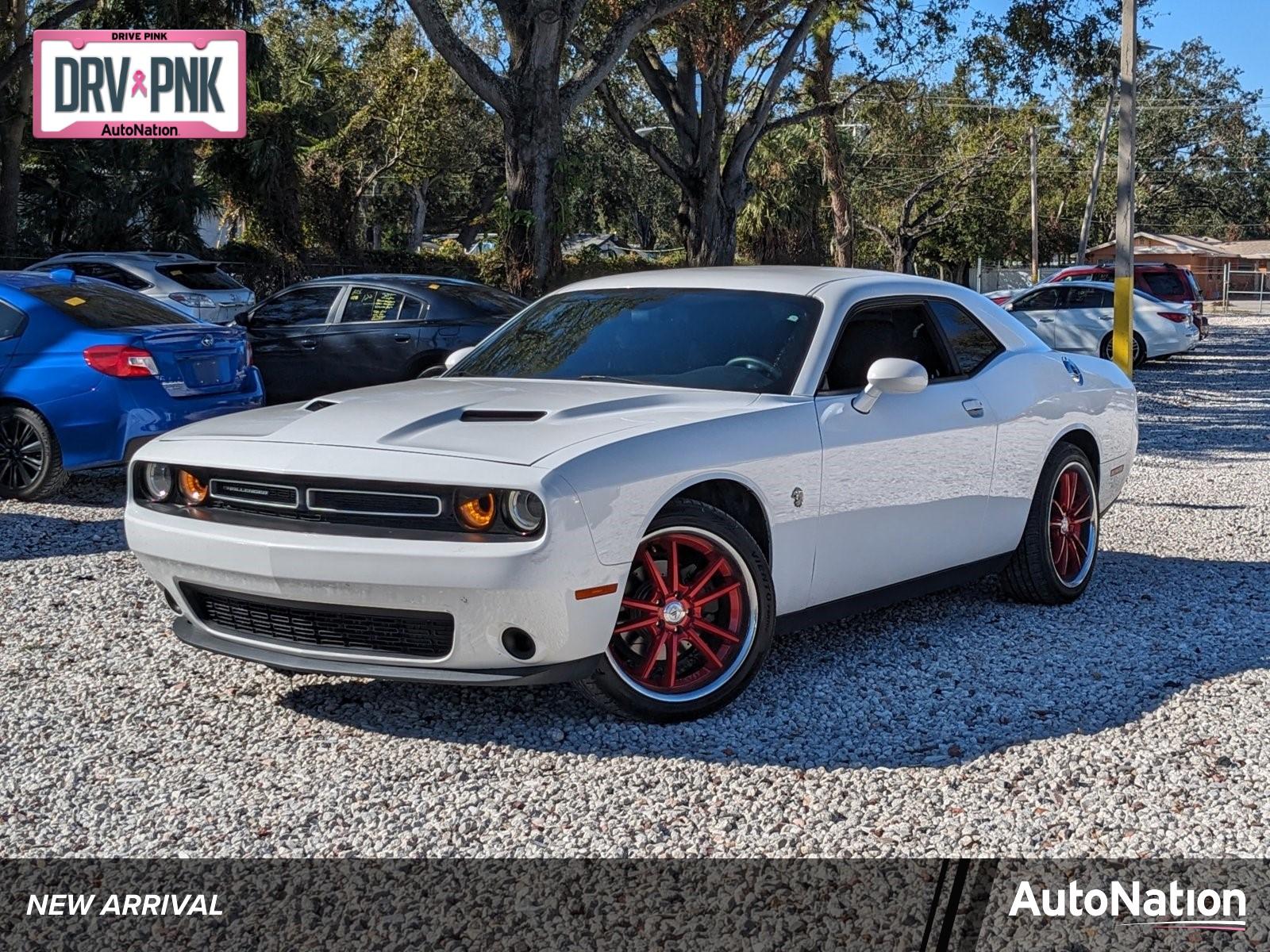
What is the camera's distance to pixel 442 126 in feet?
147

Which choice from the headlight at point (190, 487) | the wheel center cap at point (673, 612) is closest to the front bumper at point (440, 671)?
the wheel center cap at point (673, 612)

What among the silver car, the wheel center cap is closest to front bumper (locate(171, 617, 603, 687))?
the wheel center cap

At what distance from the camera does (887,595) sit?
5.62 metres

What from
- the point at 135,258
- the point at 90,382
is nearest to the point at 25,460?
the point at 90,382

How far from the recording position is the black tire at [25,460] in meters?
9.45

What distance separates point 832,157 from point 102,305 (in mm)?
26785

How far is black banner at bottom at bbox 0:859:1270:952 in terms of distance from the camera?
326 centimetres

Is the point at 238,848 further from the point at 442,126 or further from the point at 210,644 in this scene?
the point at 442,126

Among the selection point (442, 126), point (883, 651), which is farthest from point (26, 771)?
point (442, 126)

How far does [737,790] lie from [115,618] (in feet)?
11.2

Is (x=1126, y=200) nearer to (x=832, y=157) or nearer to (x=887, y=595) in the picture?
(x=887, y=595)

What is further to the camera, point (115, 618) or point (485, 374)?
point (115, 618)

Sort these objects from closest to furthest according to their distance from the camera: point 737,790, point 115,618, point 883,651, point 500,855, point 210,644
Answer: point 500,855 < point 737,790 < point 210,644 < point 883,651 < point 115,618

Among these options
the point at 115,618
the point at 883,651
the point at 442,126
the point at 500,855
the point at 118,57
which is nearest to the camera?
the point at 500,855
